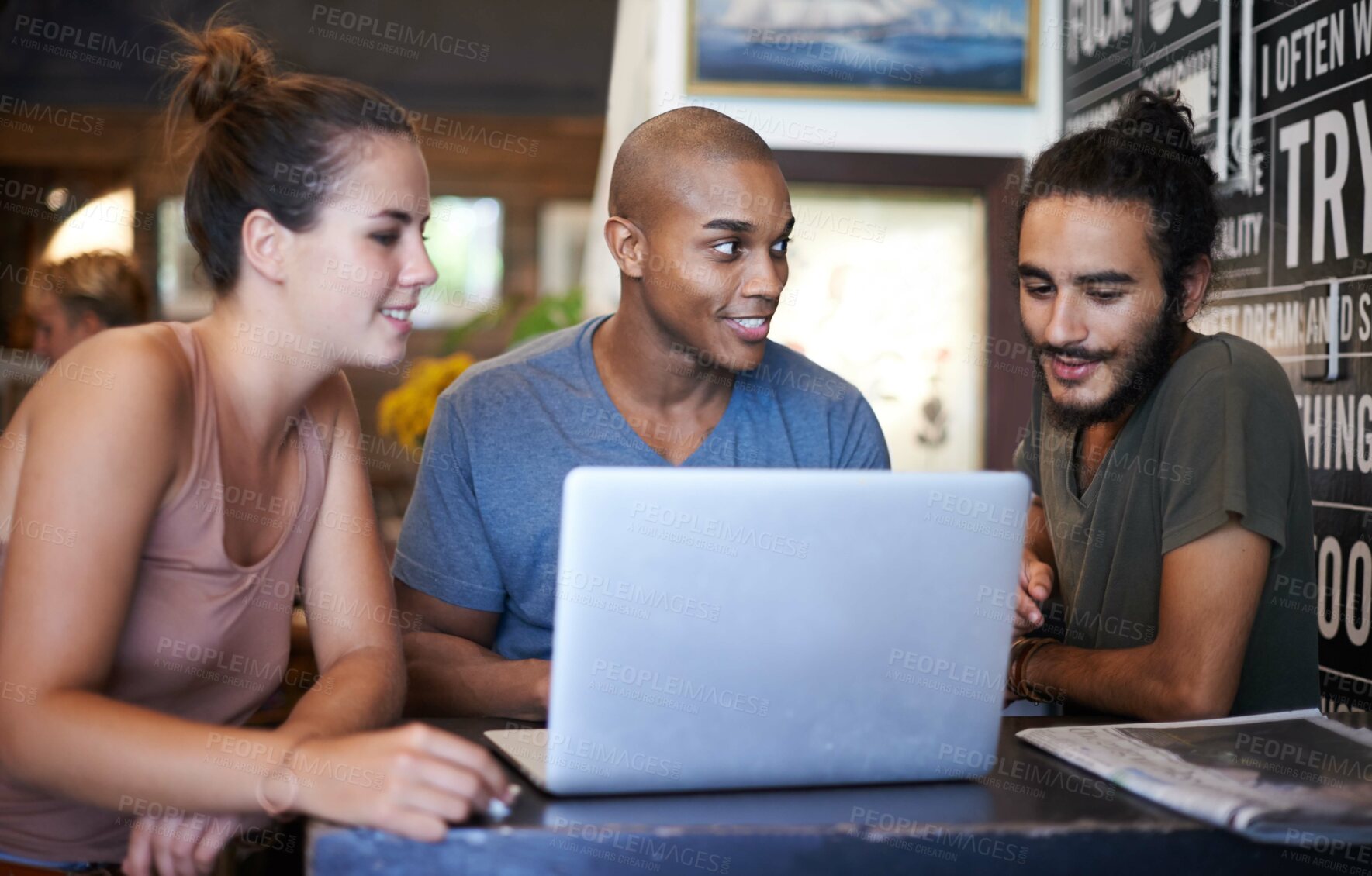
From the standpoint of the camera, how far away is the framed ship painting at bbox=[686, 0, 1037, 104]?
123 inches

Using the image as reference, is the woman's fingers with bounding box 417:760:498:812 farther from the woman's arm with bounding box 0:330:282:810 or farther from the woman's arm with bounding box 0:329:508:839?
the woman's arm with bounding box 0:330:282:810

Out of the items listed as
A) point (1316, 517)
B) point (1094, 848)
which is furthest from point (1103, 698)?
point (1316, 517)

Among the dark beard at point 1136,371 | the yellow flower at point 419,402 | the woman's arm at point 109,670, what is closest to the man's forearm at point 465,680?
the woman's arm at point 109,670

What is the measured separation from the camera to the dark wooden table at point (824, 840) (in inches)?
36.3

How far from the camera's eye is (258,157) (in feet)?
4.40

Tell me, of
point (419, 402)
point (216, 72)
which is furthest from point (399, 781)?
point (419, 402)

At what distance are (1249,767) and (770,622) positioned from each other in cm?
48

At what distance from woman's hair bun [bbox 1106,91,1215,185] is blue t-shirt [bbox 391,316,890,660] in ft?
1.81

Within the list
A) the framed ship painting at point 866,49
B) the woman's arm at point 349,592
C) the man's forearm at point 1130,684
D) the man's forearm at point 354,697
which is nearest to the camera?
the man's forearm at point 354,697

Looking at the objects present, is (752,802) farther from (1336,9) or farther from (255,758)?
(1336,9)

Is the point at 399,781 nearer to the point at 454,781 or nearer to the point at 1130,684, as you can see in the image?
the point at 454,781

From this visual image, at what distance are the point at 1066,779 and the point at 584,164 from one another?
6275 millimetres

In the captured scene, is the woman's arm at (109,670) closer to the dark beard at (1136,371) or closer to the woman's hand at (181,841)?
the woman's hand at (181,841)

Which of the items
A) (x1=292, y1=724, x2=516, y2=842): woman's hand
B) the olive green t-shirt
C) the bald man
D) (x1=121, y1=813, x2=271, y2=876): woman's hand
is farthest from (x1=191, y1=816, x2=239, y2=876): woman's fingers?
the olive green t-shirt
